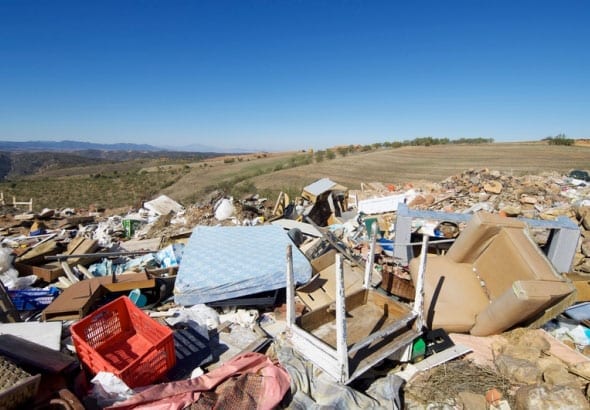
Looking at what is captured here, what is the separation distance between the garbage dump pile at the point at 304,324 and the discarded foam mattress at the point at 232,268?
0.08 ft

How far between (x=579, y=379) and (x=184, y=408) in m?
3.41

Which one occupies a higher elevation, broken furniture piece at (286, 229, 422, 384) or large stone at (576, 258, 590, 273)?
broken furniture piece at (286, 229, 422, 384)

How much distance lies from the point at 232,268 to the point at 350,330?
1.79 m

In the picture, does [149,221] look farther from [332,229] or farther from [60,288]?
[332,229]

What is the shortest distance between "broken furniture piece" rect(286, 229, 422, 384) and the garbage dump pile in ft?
0.04

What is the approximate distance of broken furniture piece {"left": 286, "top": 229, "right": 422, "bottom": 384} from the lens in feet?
7.79

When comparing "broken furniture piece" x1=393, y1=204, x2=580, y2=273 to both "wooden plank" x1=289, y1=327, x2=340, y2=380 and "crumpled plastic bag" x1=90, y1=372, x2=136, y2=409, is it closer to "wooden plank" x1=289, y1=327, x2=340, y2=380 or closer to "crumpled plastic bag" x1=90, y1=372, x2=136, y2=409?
"wooden plank" x1=289, y1=327, x2=340, y2=380

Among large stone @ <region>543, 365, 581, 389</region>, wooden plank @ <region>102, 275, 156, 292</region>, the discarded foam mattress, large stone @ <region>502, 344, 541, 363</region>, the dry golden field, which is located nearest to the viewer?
large stone @ <region>543, 365, 581, 389</region>

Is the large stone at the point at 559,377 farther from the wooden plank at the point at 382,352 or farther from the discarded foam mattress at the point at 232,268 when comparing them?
the discarded foam mattress at the point at 232,268

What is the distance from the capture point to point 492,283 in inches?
145

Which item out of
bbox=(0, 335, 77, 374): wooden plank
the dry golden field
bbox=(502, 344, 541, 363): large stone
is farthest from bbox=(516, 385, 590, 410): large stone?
the dry golden field

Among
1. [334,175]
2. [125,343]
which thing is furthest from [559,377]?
[334,175]

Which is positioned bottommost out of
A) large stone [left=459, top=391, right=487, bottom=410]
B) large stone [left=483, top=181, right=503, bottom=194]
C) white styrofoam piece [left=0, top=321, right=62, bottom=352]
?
large stone [left=459, top=391, right=487, bottom=410]

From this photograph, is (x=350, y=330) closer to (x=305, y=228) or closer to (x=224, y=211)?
(x=305, y=228)
